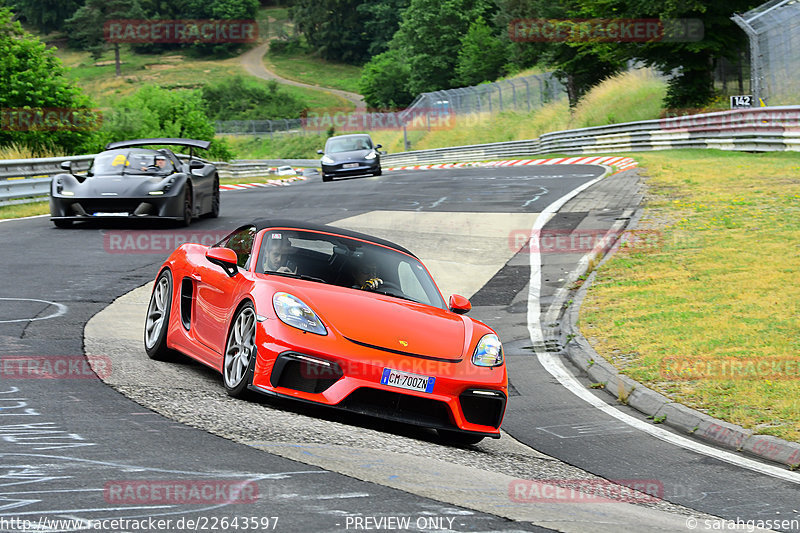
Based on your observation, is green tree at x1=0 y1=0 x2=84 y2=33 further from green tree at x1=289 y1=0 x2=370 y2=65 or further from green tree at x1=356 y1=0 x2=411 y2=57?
green tree at x1=356 y1=0 x2=411 y2=57

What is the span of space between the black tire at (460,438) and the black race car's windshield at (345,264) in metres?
1.19

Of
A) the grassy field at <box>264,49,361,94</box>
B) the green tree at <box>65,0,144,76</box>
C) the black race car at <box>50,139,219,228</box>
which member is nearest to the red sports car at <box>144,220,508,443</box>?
the black race car at <box>50,139,219,228</box>

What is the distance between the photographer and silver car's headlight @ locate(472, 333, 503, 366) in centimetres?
702

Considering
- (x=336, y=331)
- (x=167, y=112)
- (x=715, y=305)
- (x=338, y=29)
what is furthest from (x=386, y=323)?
(x=338, y=29)

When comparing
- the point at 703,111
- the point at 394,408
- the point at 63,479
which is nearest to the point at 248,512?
the point at 63,479

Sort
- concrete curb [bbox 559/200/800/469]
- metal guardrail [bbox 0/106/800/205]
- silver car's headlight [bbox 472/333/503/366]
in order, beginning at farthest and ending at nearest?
1. metal guardrail [bbox 0/106/800/205]
2. concrete curb [bbox 559/200/800/469]
3. silver car's headlight [bbox 472/333/503/366]

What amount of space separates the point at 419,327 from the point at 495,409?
0.77 metres

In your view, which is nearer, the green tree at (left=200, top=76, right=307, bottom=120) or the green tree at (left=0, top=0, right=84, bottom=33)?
the green tree at (left=200, top=76, right=307, bottom=120)

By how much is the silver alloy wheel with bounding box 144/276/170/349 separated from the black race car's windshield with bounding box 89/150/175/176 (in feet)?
29.6

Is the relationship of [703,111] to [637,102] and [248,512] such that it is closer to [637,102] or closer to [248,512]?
[637,102]

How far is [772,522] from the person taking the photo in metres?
5.46

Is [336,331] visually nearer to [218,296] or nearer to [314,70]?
[218,296]

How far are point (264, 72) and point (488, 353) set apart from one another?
14136 centimetres

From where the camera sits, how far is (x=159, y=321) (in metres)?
8.53
